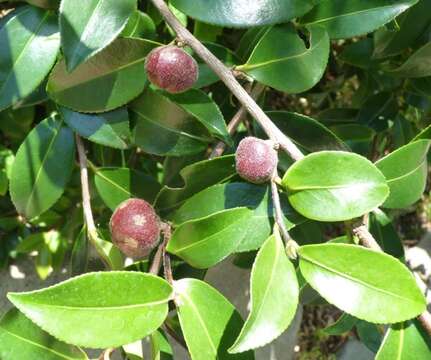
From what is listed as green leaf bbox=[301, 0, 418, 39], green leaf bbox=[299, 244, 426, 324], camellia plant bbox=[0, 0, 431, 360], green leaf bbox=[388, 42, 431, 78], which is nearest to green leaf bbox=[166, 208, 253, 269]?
camellia plant bbox=[0, 0, 431, 360]

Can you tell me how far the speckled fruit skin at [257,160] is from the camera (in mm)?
724

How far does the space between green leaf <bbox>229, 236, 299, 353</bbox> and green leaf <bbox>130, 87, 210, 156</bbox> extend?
25 centimetres

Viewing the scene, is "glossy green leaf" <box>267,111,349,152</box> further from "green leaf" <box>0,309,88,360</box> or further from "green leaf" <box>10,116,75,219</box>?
"green leaf" <box>0,309,88,360</box>

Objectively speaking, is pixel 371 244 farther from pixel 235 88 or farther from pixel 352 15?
pixel 352 15

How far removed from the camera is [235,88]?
0.78 meters

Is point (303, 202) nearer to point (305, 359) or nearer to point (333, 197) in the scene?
point (333, 197)

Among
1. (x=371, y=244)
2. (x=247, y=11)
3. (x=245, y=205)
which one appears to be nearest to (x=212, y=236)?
(x=245, y=205)

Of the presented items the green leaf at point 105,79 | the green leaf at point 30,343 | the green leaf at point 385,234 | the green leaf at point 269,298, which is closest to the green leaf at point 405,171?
the green leaf at point 385,234

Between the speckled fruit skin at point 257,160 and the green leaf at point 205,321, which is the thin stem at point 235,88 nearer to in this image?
the speckled fruit skin at point 257,160

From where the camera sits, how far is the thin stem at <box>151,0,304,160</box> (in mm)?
754

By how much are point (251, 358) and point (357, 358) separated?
1338 millimetres

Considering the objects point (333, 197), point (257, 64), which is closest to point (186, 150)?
point (257, 64)

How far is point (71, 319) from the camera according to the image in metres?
0.69

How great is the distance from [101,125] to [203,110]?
155 millimetres
